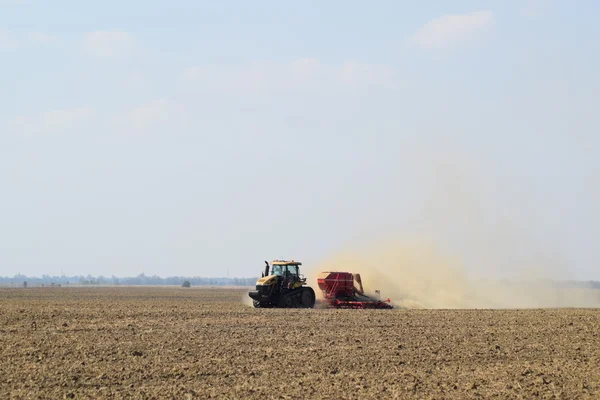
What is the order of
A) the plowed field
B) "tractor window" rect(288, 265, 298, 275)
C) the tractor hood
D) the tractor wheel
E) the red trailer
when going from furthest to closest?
the red trailer → "tractor window" rect(288, 265, 298, 275) → the tractor wheel → the tractor hood → the plowed field

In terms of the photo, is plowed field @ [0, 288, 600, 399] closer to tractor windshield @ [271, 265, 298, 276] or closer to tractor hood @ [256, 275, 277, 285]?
tractor hood @ [256, 275, 277, 285]

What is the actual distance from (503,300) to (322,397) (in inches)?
1435

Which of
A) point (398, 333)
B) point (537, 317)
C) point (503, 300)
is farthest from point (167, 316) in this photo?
point (503, 300)

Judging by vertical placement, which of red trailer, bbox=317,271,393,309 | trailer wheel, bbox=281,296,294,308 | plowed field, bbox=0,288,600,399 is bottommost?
plowed field, bbox=0,288,600,399

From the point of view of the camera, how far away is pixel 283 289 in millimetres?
40719

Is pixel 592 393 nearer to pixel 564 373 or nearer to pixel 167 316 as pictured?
pixel 564 373

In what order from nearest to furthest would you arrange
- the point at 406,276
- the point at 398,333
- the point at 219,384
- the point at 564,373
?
the point at 219,384
the point at 564,373
the point at 398,333
the point at 406,276

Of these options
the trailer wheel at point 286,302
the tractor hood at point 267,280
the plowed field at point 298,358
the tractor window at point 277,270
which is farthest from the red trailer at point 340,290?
the plowed field at point 298,358

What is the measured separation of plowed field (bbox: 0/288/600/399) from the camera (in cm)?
1648

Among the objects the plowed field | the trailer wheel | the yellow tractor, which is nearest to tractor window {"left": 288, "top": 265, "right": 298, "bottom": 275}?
the yellow tractor

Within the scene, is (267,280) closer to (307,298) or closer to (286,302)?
(286,302)

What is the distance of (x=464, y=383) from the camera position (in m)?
17.3

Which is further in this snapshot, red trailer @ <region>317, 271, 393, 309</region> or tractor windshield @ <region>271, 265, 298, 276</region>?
red trailer @ <region>317, 271, 393, 309</region>

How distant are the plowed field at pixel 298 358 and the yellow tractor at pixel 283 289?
26.6 ft
